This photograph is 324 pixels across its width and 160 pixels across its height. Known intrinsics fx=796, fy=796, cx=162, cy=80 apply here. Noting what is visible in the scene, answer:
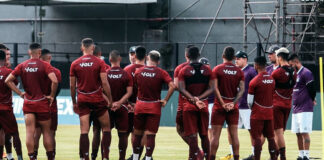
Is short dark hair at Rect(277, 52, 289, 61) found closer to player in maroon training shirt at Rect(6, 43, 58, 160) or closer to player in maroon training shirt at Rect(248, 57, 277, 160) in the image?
player in maroon training shirt at Rect(248, 57, 277, 160)

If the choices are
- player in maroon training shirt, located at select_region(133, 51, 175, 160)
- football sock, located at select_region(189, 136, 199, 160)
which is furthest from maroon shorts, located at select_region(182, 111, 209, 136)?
player in maroon training shirt, located at select_region(133, 51, 175, 160)

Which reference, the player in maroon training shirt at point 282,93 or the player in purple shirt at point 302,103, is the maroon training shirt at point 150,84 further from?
the player in purple shirt at point 302,103

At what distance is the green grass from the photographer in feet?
63.7

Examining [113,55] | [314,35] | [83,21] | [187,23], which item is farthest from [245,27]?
[113,55]

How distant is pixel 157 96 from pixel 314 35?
63.4 ft

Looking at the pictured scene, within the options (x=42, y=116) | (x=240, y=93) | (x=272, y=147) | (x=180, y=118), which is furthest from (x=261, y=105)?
(x=42, y=116)

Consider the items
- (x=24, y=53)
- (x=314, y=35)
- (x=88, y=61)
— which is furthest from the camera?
(x=24, y=53)

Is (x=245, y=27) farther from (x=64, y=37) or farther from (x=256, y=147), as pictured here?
(x=256, y=147)

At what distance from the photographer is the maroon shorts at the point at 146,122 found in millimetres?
15836

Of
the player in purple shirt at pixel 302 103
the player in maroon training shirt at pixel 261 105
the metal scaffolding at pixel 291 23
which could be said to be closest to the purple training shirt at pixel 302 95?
the player in purple shirt at pixel 302 103

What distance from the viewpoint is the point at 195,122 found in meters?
15.7

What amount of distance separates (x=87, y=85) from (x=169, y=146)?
6896 mm

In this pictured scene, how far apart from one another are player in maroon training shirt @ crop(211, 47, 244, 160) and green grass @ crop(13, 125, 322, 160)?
9.37 feet

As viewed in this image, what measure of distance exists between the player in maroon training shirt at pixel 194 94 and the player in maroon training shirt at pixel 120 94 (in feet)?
4.48
